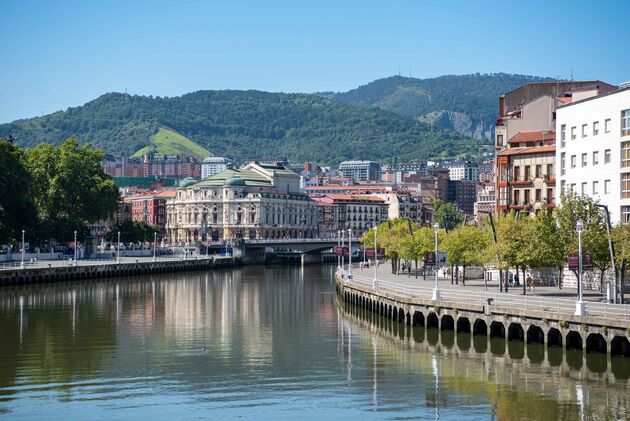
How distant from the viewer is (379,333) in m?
69.1

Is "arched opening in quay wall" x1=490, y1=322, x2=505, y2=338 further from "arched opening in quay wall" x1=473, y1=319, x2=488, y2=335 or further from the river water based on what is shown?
"arched opening in quay wall" x1=473, y1=319, x2=488, y2=335

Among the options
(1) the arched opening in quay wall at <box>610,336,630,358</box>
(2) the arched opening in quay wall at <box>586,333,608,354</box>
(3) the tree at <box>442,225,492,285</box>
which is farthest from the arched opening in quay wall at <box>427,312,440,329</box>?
(3) the tree at <box>442,225,492,285</box>

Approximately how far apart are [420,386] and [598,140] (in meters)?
34.5

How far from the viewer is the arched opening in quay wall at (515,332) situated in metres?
60.2

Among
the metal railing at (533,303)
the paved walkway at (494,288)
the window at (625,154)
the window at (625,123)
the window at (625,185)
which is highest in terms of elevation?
the window at (625,123)

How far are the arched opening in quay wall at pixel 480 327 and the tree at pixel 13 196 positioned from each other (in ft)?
274

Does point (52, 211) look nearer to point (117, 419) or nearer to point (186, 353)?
point (186, 353)

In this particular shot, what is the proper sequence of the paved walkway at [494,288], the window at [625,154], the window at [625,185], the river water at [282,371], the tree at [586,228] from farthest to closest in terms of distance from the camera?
the window at [625,185] → the window at [625,154] → the paved walkway at [494,288] → the tree at [586,228] → the river water at [282,371]

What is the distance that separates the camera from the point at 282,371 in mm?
53750

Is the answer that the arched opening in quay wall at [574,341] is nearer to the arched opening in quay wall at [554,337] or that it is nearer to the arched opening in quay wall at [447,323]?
the arched opening in quay wall at [554,337]

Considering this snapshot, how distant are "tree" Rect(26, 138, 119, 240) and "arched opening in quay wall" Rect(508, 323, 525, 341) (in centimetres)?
10195

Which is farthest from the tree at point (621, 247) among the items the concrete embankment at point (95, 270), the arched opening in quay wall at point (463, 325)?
the concrete embankment at point (95, 270)

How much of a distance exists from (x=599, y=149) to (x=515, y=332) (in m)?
21.7

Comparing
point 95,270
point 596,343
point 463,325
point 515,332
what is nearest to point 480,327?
point 463,325
